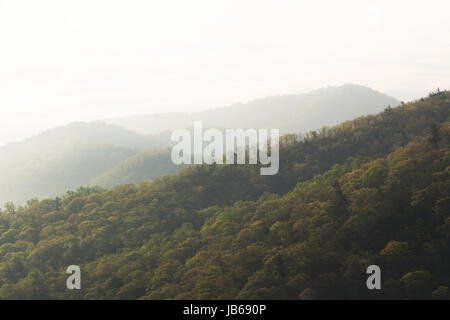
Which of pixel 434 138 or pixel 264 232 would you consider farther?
pixel 434 138

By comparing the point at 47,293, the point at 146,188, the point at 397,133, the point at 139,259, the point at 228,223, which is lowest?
the point at 47,293

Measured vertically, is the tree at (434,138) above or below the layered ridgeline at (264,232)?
above

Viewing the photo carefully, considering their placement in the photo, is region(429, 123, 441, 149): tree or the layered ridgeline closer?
the layered ridgeline

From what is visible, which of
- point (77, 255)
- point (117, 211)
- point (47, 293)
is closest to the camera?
point (47, 293)

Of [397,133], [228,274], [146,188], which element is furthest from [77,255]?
[397,133]

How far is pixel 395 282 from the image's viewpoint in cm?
5269

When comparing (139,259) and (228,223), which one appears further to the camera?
(228,223)

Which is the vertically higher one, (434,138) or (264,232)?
(434,138)

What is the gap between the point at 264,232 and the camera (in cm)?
7831

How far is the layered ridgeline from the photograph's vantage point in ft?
187

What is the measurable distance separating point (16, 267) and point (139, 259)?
30715 millimetres

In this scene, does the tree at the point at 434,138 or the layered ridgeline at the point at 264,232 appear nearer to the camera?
the layered ridgeline at the point at 264,232

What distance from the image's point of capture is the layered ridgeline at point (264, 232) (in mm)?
57062
